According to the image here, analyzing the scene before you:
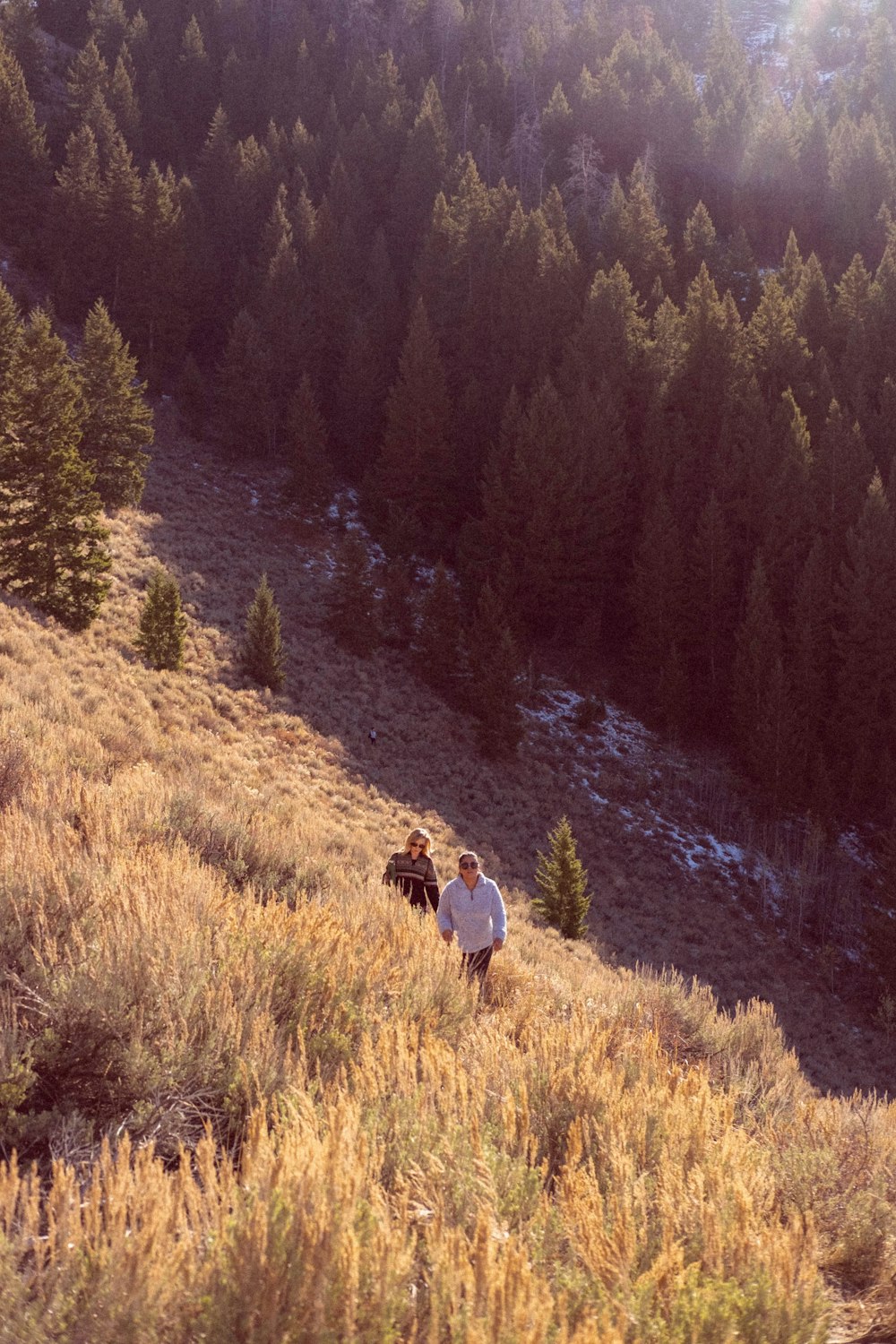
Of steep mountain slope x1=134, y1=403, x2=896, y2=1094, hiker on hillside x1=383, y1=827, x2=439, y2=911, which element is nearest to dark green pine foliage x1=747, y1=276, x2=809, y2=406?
steep mountain slope x1=134, y1=403, x2=896, y2=1094

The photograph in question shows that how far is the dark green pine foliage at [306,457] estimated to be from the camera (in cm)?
4256

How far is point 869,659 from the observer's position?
34.2m

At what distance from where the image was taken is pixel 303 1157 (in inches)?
90.2

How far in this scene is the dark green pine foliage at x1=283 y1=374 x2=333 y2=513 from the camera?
42562 millimetres

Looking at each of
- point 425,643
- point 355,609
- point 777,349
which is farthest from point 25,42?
point 425,643

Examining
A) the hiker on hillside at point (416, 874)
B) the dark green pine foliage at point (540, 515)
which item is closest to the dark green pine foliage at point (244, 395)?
the dark green pine foliage at point (540, 515)

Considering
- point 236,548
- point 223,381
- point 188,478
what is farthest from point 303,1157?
point 223,381

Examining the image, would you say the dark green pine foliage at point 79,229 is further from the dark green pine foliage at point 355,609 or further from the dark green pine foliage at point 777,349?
the dark green pine foliage at point 777,349

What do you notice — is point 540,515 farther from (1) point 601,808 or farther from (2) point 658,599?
(1) point 601,808

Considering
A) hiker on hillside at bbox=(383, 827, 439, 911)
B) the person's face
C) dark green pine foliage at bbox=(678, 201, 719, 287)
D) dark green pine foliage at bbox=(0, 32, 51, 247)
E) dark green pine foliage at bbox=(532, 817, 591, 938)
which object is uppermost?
dark green pine foliage at bbox=(678, 201, 719, 287)

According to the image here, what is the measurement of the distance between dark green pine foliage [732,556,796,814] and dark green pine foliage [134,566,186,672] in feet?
72.1

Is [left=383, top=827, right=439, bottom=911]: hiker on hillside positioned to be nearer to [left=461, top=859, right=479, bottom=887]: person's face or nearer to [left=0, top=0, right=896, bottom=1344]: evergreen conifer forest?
[left=0, top=0, right=896, bottom=1344]: evergreen conifer forest

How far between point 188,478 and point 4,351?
1160 centimetres

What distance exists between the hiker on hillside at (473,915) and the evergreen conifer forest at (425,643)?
28cm
